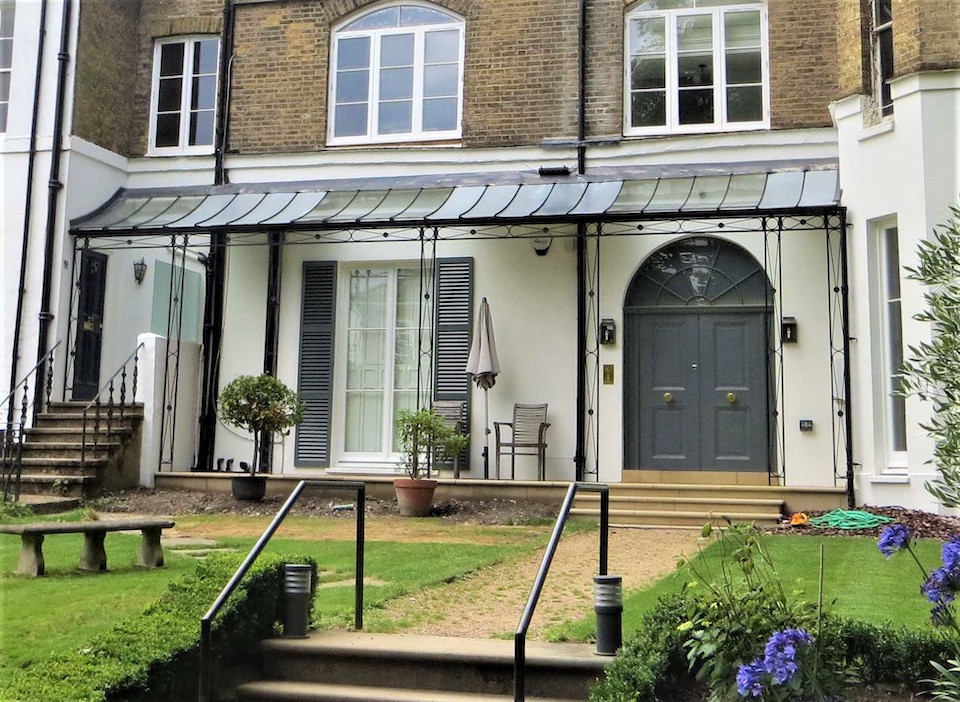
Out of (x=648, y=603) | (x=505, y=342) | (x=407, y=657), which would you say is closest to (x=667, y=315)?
(x=505, y=342)

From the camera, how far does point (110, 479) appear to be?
503 inches

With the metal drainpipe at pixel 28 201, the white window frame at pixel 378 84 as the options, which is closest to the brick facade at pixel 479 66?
the white window frame at pixel 378 84

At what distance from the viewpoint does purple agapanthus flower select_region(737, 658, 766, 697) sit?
372 cm

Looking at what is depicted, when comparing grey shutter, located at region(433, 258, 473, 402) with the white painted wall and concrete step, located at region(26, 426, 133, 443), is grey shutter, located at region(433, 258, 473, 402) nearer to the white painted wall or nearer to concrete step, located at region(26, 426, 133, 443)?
concrete step, located at region(26, 426, 133, 443)

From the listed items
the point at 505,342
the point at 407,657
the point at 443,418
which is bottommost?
the point at 407,657

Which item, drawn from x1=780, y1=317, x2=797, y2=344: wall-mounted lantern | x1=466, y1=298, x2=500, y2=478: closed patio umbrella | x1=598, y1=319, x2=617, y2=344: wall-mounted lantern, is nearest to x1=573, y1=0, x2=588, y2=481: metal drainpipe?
x1=598, y1=319, x2=617, y2=344: wall-mounted lantern

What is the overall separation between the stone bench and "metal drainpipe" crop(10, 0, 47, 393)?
689cm

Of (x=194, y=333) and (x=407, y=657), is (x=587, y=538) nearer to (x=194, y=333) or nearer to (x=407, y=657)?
(x=407, y=657)

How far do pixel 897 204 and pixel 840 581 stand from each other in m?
5.56

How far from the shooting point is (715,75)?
13.6 m

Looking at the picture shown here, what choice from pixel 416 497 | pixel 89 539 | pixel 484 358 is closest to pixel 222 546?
pixel 89 539

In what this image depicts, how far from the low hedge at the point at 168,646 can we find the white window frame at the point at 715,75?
9591 millimetres

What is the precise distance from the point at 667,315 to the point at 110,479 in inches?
291

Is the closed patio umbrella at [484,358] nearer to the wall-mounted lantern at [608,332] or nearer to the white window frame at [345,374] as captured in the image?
the white window frame at [345,374]
